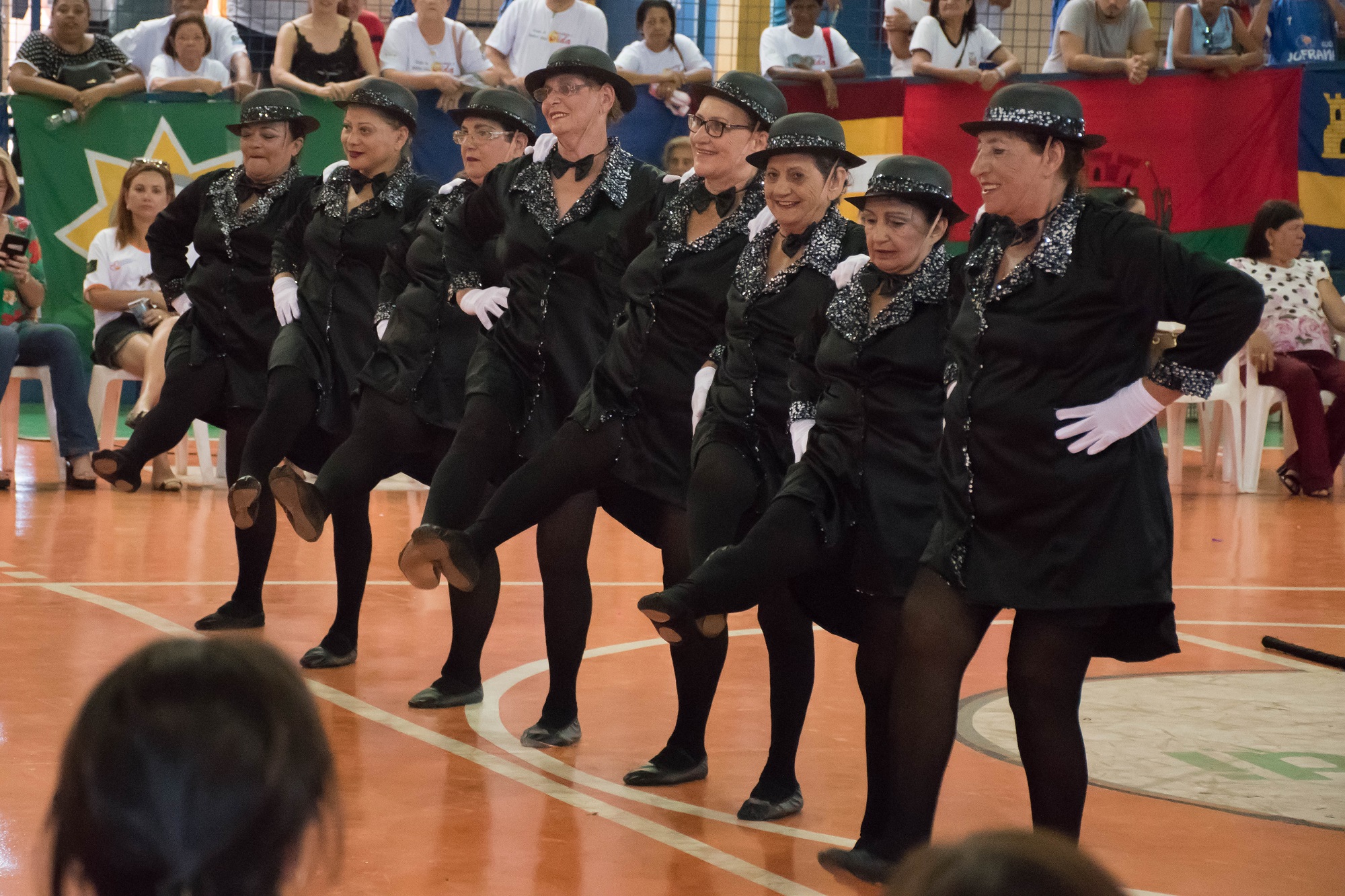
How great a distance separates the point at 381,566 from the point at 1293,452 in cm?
700

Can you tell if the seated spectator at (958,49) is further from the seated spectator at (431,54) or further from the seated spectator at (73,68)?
the seated spectator at (73,68)

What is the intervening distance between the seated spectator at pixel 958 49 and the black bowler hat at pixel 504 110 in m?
7.15

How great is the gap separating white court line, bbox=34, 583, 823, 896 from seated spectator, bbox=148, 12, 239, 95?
266 inches

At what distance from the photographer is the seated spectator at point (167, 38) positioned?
12.1m

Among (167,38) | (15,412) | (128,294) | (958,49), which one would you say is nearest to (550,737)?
(128,294)

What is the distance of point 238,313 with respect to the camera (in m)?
6.45

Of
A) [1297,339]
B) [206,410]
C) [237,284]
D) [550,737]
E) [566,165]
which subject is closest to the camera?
[550,737]

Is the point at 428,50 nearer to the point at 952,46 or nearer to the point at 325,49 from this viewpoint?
the point at 325,49

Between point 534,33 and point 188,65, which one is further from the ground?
point 534,33

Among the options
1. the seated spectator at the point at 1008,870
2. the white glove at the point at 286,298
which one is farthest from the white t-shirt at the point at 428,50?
the seated spectator at the point at 1008,870

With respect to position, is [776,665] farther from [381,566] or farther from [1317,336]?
[1317,336]

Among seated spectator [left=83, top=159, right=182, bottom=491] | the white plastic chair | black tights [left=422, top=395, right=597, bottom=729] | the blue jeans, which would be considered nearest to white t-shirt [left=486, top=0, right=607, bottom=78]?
seated spectator [left=83, top=159, right=182, bottom=491]

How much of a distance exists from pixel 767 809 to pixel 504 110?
2682mm

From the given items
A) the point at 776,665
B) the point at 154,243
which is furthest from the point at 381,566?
the point at 776,665
